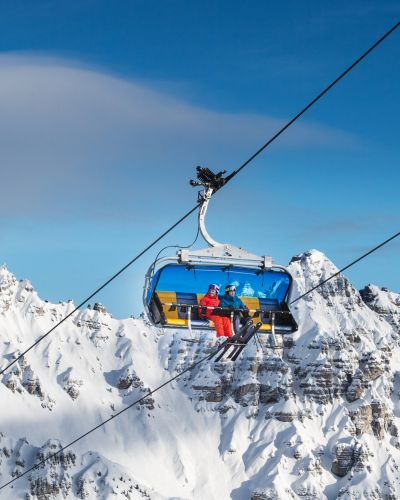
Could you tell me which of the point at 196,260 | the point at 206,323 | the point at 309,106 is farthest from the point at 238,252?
the point at 309,106

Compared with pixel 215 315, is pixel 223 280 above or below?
above

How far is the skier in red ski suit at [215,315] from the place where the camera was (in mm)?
34938

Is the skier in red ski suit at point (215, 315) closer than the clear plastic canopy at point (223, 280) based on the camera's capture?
No

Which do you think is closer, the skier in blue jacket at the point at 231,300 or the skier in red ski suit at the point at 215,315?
the skier in red ski suit at the point at 215,315

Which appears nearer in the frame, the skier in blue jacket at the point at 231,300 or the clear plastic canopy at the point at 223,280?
the clear plastic canopy at the point at 223,280

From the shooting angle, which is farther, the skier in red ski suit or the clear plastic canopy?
the skier in red ski suit

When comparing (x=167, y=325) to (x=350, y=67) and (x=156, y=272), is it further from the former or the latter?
(x=350, y=67)

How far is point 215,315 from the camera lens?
116ft

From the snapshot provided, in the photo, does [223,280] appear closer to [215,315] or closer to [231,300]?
[231,300]

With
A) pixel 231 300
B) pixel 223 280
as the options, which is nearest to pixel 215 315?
pixel 231 300

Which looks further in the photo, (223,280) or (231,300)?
(231,300)

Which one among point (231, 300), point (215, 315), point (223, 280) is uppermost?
point (223, 280)

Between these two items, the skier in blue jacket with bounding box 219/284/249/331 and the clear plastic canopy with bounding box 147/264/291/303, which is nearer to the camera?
the clear plastic canopy with bounding box 147/264/291/303

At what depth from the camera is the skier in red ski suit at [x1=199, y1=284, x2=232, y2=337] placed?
1375 inches
